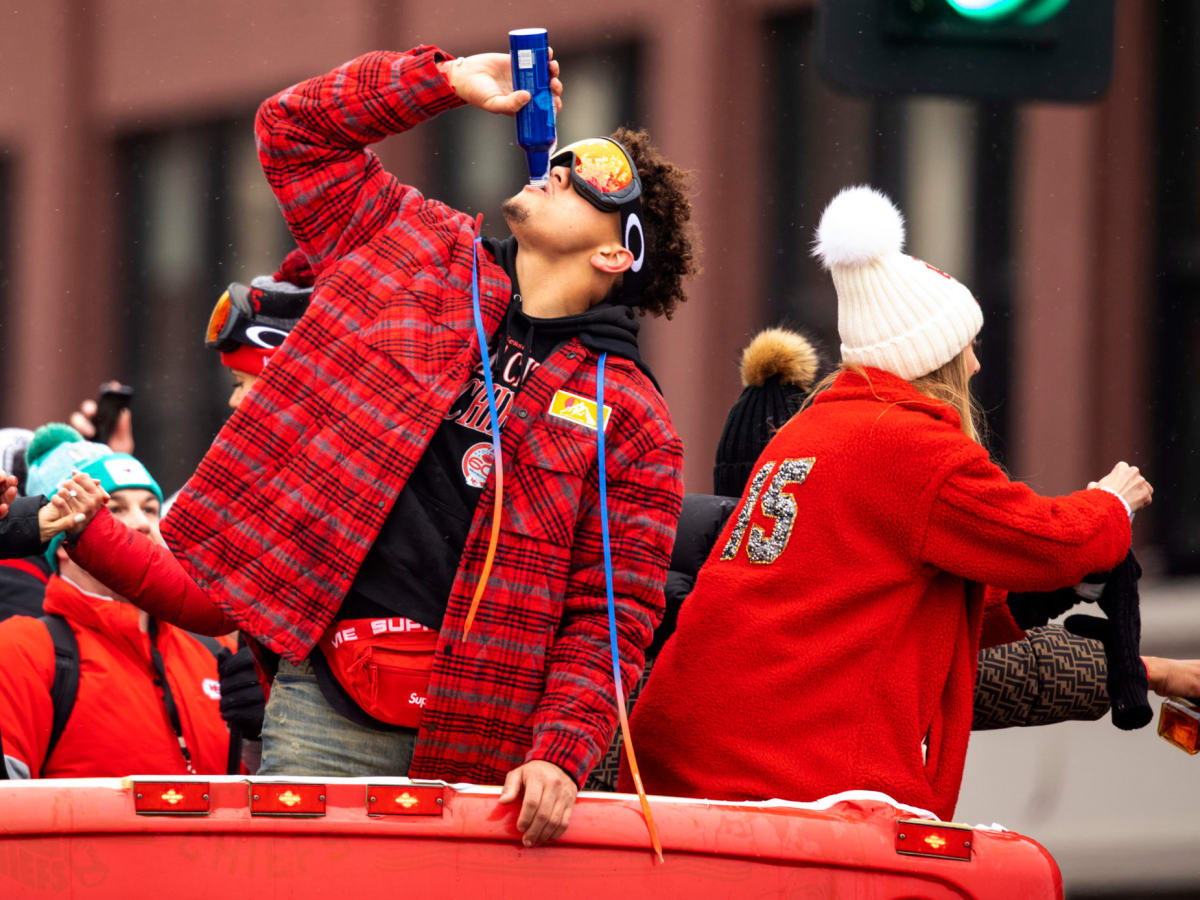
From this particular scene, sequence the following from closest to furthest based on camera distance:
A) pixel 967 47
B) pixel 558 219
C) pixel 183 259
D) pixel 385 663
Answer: pixel 385 663 → pixel 558 219 → pixel 967 47 → pixel 183 259

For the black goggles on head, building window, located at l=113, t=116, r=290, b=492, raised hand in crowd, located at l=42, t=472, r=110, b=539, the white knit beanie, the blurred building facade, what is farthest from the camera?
building window, located at l=113, t=116, r=290, b=492

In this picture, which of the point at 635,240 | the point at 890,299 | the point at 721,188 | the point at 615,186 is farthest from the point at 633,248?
the point at 721,188

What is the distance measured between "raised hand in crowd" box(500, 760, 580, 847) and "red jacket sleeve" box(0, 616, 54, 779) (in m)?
1.47

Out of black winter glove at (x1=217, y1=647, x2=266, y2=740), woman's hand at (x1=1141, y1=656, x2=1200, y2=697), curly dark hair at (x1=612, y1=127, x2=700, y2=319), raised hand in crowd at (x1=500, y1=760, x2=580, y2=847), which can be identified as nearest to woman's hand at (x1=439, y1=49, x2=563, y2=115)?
curly dark hair at (x1=612, y1=127, x2=700, y2=319)

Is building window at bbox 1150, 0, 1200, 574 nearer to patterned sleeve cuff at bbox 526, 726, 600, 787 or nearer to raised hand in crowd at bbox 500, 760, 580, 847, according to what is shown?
patterned sleeve cuff at bbox 526, 726, 600, 787

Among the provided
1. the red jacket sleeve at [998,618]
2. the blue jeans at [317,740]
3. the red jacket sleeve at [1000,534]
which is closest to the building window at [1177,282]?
the red jacket sleeve at [998,618]

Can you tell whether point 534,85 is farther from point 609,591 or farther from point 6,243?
point 6,243

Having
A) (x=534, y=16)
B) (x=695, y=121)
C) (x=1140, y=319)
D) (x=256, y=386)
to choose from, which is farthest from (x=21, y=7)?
(x=256, y=386)

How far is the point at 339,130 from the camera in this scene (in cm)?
335

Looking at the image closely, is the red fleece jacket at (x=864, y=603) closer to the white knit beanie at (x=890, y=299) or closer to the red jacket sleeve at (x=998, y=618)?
the white knit beanie at (x=890, y=299)

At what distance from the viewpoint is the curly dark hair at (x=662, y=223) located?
3693 mm

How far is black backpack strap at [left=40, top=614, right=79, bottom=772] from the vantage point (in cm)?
423

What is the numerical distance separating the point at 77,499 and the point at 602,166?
4.53 ft

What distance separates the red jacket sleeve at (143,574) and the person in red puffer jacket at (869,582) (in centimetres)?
117
